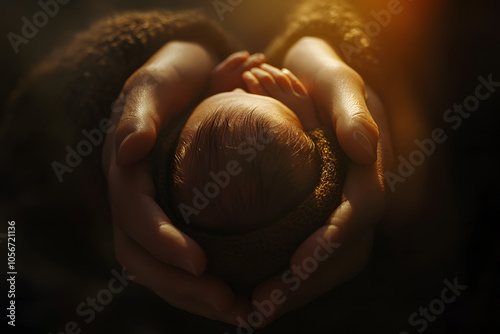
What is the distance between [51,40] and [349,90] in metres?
0.79

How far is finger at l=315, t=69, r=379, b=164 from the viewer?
522 millimetres

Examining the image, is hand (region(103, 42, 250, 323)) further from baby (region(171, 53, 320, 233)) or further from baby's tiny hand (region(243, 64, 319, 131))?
baby's tiny hand (region(243, 64, 319, 131))

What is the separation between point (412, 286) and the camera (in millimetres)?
739

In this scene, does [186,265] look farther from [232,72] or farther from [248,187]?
[232,72]

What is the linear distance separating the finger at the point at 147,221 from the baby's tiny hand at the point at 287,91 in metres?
0.24

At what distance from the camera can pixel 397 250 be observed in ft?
2.54

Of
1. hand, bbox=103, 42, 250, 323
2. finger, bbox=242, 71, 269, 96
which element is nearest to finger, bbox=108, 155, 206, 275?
hand, bbox=103, 42, 250, 323

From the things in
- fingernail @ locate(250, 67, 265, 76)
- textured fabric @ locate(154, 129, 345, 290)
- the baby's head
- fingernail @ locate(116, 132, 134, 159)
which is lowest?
textured fabric @ locate(154, 129, 345, 290)

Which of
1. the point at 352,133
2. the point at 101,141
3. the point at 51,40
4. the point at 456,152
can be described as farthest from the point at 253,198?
the point at 51,40

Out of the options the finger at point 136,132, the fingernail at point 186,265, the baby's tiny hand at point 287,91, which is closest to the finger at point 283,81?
the baby's tiny hand at point 287,91

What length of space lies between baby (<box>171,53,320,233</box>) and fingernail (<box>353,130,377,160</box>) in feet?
0.23

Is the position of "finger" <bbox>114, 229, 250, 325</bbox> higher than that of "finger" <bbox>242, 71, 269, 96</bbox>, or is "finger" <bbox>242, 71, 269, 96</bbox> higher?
"finger" <bbox>242, 71, 269, 96</bbox>

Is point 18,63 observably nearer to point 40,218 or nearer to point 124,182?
point 40,218

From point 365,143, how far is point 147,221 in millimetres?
317
